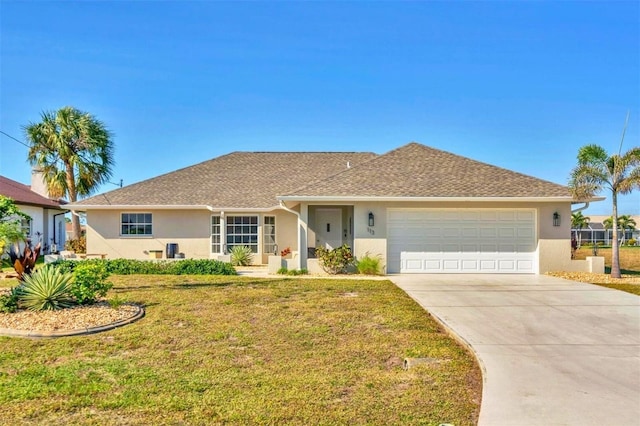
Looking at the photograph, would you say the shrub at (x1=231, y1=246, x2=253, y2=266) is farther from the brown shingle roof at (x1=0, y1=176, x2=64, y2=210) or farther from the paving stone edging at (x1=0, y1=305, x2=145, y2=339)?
the brown shingle roof at (x1=0, y1=176, x2=64, y2=210)

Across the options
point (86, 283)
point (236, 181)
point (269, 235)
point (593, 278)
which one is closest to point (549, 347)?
point (86, 283)

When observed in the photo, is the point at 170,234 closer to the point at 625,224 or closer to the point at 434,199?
the point at 434,199

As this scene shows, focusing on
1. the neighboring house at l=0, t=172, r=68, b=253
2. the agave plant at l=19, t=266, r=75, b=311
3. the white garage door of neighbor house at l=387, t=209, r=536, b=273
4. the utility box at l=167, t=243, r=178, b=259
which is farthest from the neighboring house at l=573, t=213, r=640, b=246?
the agave plant at l=19, t=266, r=75, b=311

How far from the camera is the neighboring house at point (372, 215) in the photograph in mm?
15430

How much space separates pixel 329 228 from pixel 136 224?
8759 millimetres

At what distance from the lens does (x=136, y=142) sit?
28.5 metres

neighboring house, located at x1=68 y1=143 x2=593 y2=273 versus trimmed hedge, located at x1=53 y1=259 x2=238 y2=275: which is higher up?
neighboring house, located at x1=68 y1=143 x2=593 y2=273

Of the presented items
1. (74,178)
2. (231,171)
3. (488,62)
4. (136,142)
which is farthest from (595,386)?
(136,142)

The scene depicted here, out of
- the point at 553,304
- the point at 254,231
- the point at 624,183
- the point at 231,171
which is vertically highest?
the point at 231,171

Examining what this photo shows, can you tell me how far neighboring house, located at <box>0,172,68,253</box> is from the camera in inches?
964

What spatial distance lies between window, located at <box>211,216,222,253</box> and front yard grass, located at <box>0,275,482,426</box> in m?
10.5

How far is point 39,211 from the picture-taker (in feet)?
86.5

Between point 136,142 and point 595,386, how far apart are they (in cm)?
2878

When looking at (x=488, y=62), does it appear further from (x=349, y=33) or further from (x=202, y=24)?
(x=202, y=24)
